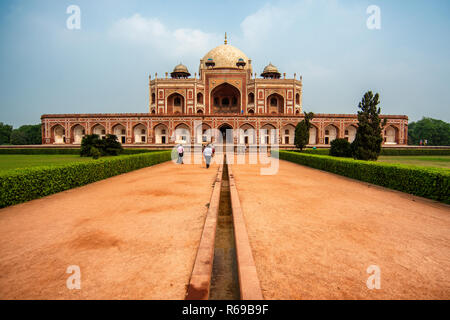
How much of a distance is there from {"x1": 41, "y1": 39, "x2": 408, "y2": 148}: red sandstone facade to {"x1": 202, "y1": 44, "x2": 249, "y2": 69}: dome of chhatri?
2476 millimetres

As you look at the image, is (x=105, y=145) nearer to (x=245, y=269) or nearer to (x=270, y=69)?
(x=245, y=269)

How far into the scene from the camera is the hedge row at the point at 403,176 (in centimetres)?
536

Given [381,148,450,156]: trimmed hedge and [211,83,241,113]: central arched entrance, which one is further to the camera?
[211,83,241,113]: central arched entrance

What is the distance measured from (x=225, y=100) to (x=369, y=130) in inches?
1254

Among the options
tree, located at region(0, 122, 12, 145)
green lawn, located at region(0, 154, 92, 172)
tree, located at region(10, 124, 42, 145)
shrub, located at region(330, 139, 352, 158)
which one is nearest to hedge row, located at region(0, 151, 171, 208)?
green lawn, located at region(0, 154, 92, 172)

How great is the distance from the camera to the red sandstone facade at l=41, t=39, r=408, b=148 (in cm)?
3162

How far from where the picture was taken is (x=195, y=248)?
2928mm

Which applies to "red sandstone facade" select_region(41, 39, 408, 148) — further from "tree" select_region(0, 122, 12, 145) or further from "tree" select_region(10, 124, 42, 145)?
"tree" select_region(0, 122, 12, 145)

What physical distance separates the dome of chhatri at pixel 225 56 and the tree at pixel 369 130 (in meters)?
31.7

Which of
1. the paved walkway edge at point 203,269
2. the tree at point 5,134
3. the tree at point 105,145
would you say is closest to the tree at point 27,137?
the tree at point 5,134

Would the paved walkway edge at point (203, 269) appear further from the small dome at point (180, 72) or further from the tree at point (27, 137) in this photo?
the tree at point (27, 137)

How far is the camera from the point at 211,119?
3144cm

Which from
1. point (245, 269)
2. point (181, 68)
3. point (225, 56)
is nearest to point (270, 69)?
point (225, 56)

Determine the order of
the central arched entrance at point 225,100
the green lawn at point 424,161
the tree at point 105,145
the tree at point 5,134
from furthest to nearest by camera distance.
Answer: the tree at point 5,134 < the central arched entrance at point 225,100 < the tree at point 105,145 < the green lawn at point 424,161
